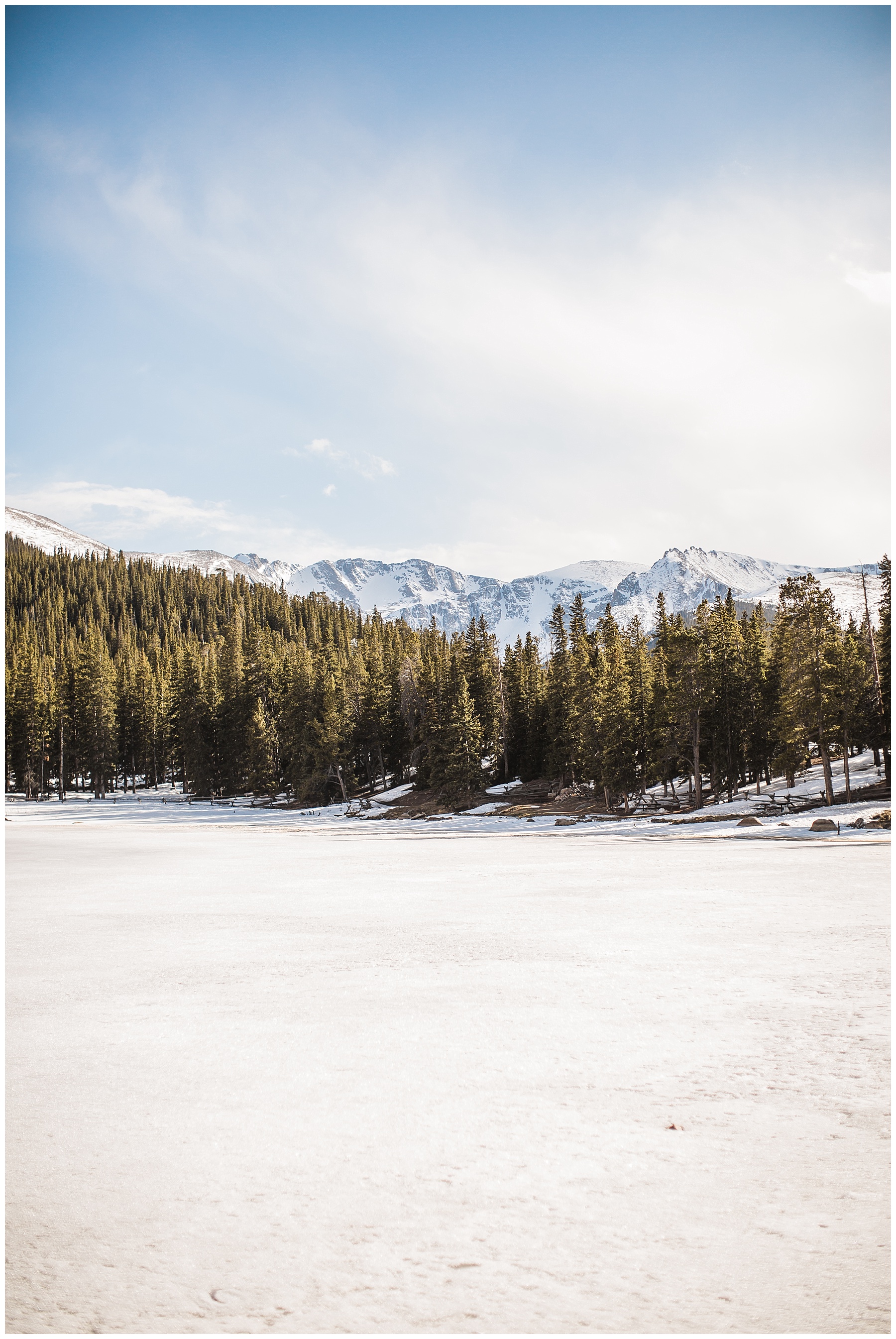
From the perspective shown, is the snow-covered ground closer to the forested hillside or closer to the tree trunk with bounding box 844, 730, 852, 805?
the tree trunk with bounding box 844, 730, 852, 805

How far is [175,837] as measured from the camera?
40188mm

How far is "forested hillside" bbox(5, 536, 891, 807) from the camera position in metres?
48.6

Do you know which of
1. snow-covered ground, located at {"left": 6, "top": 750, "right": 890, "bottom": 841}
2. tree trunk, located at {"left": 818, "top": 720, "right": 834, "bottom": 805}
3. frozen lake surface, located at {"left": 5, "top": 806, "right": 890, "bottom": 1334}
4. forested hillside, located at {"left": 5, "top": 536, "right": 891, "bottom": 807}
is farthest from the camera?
forested hillside, located at {"left": 5, "top": 536, "right": 891, "bottom": 807}

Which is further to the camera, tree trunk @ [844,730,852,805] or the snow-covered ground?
tree trunk @ [844,730,852,805]

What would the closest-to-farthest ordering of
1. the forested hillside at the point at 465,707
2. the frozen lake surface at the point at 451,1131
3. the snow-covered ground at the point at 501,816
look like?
the frozen lake surface at the point at 451,1131, the snow-covered ground at the point at 501,816, the forested hillside at the point at 465,707

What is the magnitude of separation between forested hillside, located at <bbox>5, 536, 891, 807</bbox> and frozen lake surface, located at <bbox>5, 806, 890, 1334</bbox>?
3820 cm

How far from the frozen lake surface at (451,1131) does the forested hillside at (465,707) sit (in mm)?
38196

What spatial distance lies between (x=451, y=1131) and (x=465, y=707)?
5698cm

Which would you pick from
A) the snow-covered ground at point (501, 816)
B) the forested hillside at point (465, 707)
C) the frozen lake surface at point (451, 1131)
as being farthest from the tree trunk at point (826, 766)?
the frozen lake surface at point (451, 1131)

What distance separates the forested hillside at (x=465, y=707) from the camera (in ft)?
159

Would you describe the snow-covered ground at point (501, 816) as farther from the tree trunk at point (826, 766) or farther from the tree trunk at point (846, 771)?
the tree trunk at point (826, 766)

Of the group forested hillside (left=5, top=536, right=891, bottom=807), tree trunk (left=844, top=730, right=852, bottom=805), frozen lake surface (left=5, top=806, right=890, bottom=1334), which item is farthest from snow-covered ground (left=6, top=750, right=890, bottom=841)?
frozen lake surface (left=5, top=806, right=890, bottom=1334)

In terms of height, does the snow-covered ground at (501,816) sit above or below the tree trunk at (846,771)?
below

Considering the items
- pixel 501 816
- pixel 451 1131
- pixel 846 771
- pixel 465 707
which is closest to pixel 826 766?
pixel 846 771
